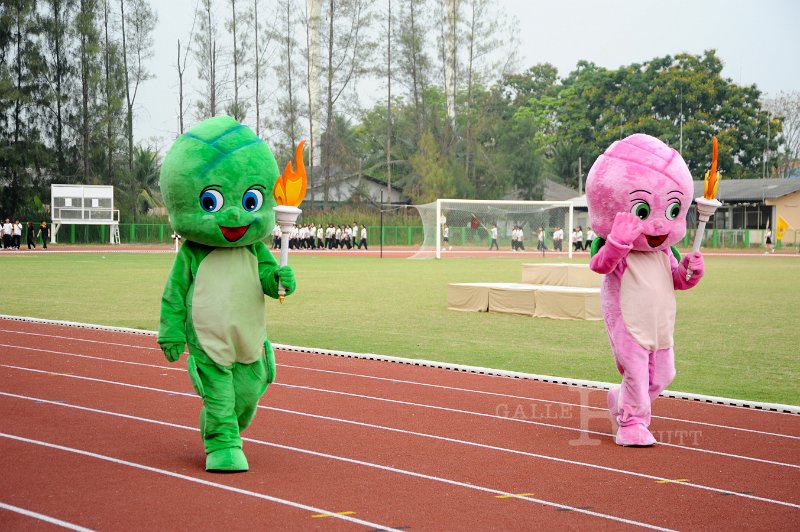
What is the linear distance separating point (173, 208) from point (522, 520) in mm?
3102

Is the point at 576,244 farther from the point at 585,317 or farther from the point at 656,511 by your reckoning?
the point at 656,511

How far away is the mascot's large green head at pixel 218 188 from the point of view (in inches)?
277

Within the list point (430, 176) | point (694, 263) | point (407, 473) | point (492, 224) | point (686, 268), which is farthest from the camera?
point (430, 176)

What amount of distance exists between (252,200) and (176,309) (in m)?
0.89

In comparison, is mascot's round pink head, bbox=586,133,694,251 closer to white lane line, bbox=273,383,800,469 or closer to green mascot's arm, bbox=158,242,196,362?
white lane line, bbox=273,383,800,469

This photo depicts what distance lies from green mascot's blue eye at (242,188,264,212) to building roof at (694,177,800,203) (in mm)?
61500

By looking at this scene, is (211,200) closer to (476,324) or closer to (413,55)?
(476,324)

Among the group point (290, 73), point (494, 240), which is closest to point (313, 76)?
point (290, 73)

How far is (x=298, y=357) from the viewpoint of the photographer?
502 inches

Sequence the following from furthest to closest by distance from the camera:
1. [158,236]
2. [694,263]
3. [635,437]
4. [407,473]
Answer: [158,236]
[694,263]
[635,437]
[407,473]

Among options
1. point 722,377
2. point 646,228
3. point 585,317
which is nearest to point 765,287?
point 585,317

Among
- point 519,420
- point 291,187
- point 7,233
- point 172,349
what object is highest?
point 291,187

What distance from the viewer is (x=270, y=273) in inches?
285

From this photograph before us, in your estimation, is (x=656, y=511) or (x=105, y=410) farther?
(x=105, y=410)
